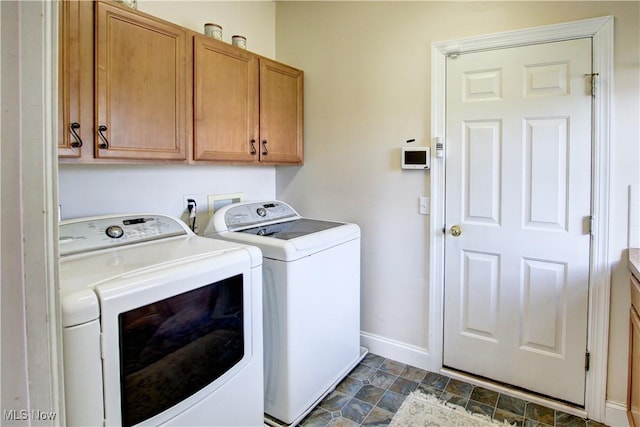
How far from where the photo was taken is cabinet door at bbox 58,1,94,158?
1433mm

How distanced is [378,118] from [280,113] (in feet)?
2.19

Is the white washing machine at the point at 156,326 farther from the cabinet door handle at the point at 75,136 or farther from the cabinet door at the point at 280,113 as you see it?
the cabinet door at the point at 280,113

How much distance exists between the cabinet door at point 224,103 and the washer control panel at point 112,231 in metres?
0.39

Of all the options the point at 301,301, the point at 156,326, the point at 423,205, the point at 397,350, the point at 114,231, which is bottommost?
the point at 397,350

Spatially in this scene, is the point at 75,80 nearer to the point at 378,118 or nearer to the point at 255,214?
the point at 255,214

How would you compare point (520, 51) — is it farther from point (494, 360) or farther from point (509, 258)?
point (494, 360)

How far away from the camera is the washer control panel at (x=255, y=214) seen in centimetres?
221

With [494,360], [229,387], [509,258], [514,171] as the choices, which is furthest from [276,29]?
[494,360]

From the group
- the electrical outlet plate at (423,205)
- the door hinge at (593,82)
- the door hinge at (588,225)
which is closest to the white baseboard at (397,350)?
the electrical outlet plate at (423,205)

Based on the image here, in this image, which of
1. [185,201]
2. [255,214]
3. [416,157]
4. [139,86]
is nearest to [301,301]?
[255,214]

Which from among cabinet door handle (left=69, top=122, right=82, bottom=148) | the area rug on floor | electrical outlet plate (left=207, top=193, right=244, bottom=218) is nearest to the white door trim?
the area rug on floor

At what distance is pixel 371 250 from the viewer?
2590 millimetres

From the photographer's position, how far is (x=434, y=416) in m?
1.98

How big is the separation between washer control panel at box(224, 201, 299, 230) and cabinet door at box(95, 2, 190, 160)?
0.46 m
